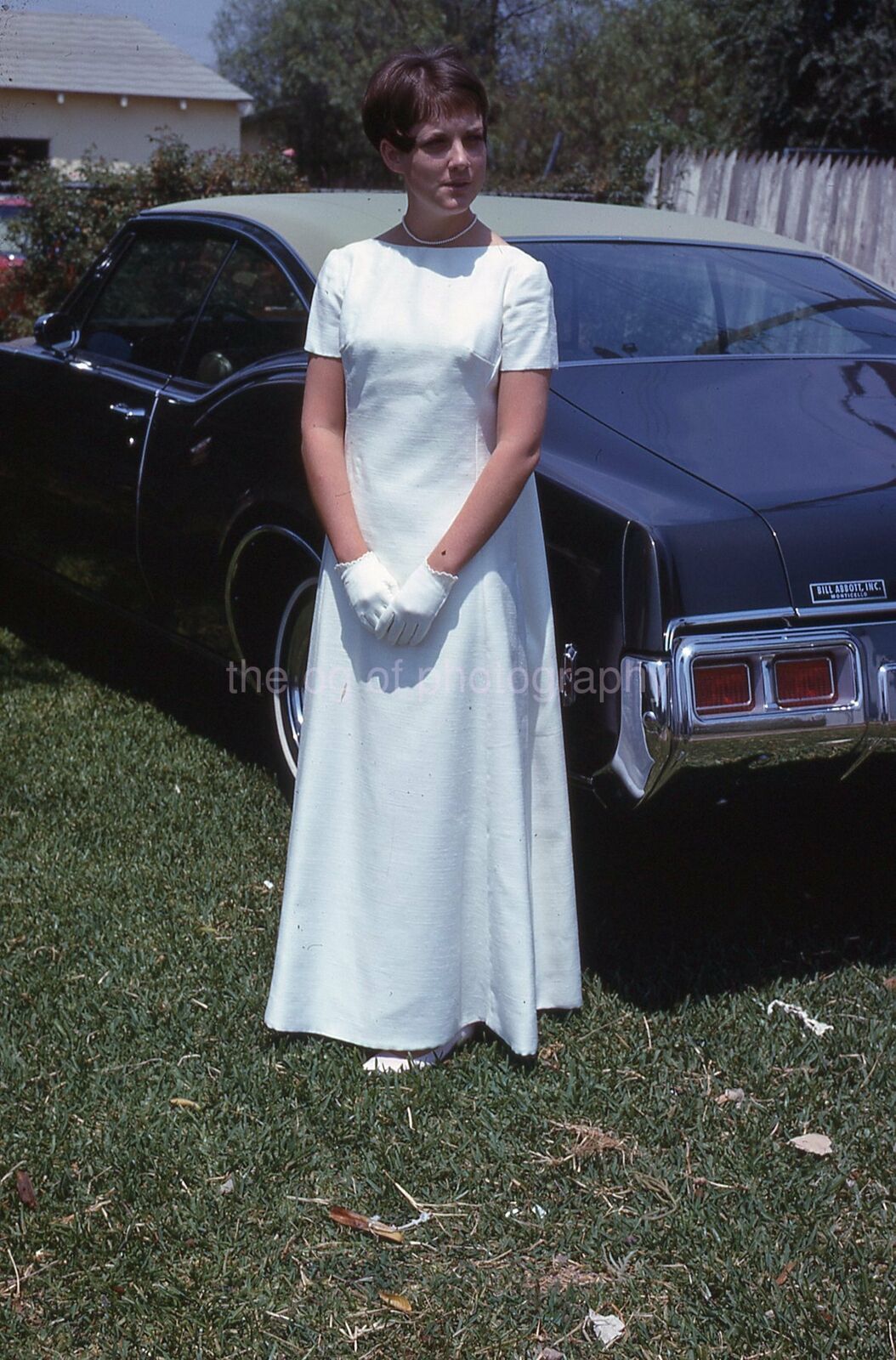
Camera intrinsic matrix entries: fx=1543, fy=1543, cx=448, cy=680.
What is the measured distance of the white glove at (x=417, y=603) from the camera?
278cm

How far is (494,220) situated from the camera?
13.9 ft

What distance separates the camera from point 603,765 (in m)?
2.99

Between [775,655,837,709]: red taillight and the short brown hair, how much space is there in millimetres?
1124

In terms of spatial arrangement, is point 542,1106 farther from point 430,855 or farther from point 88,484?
point 88,484

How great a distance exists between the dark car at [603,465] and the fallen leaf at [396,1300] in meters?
1.01

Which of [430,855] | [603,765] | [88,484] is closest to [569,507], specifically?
[603,765]

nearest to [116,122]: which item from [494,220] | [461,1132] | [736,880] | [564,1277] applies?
[494,220]

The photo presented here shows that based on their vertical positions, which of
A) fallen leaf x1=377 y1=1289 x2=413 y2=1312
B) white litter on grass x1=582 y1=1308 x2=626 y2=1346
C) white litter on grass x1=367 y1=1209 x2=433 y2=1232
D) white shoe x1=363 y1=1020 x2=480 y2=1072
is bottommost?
white shoe x1=363 y1=1020 x2=480 y2=1072

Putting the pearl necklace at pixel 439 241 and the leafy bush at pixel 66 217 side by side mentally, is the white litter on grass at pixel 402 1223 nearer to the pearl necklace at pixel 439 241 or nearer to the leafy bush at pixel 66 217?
the pearl necklace at pixel 439 241

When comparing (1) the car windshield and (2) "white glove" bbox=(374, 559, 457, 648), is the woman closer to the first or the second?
(2) "white glove" bbox=(374, 559, 457, 648)

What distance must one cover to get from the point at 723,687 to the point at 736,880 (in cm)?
131

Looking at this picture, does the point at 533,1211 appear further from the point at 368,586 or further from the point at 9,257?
the point at 9,257

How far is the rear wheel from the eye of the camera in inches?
158

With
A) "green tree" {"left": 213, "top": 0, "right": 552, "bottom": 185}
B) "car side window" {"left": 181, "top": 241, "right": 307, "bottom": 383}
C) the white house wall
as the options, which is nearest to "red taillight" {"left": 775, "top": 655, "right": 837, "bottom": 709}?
"car side window" {"left": 181, "top": 241, "right": 307, "bottom": 383}
